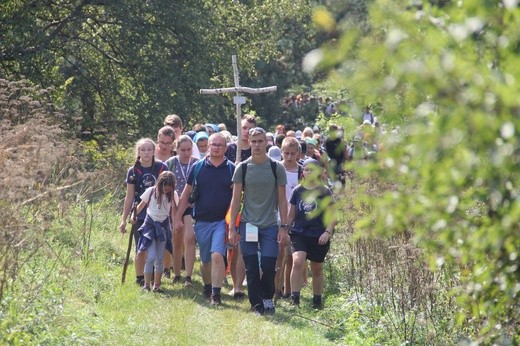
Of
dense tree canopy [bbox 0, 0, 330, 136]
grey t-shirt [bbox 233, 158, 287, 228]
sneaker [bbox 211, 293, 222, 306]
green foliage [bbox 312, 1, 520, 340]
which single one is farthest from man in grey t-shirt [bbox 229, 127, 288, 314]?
dense tree canopy [bbox 0, 0, 330, 136]

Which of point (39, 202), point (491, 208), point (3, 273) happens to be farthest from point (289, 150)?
point (491, 208)

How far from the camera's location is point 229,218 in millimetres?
11859

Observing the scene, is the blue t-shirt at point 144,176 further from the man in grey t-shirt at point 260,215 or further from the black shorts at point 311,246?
the black shorts at point 311,246

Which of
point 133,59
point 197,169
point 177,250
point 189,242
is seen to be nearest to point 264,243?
point 197,169

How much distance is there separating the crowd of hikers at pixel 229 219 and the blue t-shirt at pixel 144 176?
1 centimetres

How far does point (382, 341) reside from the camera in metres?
9.46

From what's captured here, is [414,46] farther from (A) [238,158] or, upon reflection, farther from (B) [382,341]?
(A) [238,158]

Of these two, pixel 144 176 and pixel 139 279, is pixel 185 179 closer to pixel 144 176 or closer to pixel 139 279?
pixel 144 176

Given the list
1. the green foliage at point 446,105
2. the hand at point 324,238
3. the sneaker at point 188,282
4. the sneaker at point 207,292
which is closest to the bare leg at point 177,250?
the sneaker at point 188,282

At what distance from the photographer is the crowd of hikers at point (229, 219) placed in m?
11.2

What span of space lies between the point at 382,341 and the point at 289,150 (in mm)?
3309

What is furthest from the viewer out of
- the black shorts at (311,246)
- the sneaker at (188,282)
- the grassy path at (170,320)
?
the sneaker at (188,282)

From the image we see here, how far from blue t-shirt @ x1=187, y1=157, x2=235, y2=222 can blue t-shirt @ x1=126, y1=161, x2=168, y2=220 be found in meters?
0.72

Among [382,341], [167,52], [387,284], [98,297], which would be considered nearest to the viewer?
[382,341]
